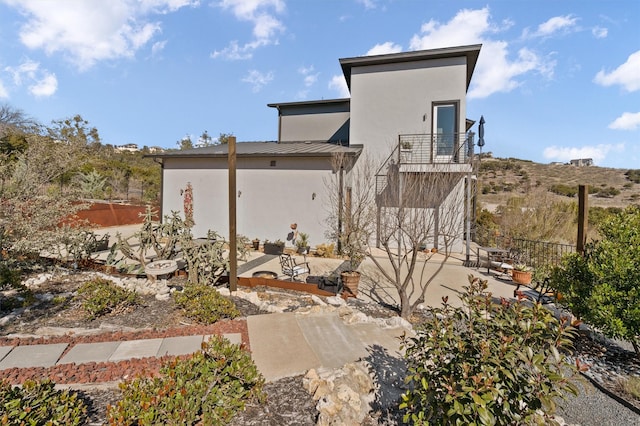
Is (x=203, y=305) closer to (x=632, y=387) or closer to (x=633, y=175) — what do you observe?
(x=632, y=387)

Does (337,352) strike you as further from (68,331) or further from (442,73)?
(442,73)

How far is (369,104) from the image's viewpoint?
11891 mm

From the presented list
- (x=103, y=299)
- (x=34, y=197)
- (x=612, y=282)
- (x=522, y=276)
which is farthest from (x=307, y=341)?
(x=522, y=276)

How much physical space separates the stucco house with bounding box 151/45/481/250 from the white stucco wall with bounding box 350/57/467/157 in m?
0.03

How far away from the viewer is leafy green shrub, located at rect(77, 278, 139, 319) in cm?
446

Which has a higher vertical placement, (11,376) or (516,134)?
(516,134)

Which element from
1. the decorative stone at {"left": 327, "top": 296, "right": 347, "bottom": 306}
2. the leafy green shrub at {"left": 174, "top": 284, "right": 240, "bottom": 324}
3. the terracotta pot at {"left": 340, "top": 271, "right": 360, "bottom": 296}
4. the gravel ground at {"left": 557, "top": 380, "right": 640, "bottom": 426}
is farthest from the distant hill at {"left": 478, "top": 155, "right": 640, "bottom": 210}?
the leafy green shrub at {"left": 174, "top": 284, "right": 240, "bottom": 324}

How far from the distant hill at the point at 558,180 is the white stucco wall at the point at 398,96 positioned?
14.8m

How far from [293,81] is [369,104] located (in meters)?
5.30

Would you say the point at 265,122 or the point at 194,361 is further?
the point at 265,122

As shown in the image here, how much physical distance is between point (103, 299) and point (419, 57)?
11.5 metres

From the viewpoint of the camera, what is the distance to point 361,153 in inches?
470

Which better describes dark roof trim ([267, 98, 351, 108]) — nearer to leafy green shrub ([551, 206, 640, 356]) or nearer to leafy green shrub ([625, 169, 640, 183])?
leafy green shrub ([551, 206, 640, 356])

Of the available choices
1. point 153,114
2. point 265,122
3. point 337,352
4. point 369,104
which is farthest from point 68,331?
point 265,122
